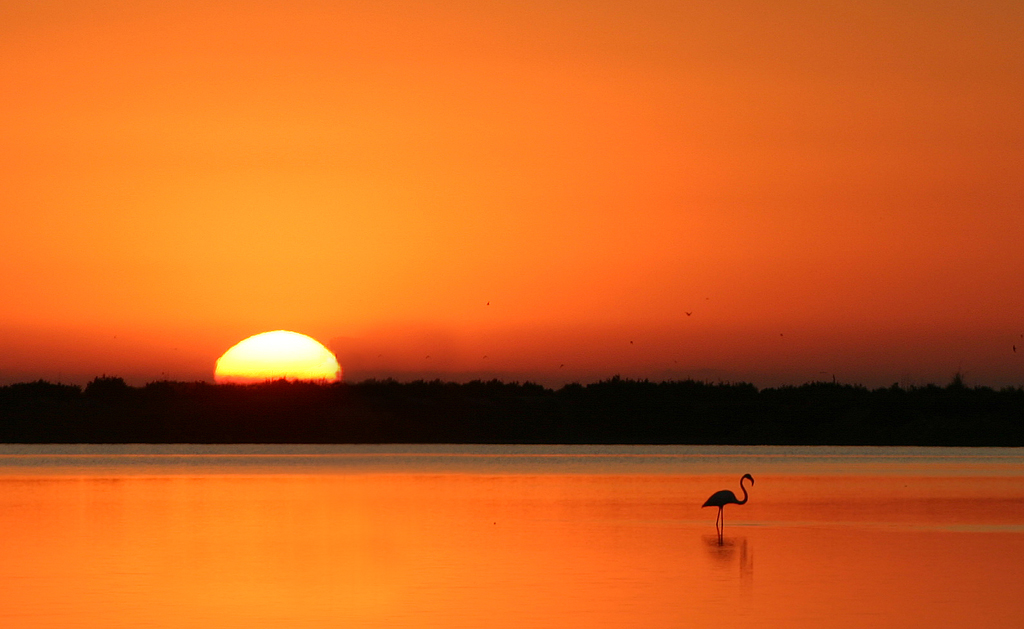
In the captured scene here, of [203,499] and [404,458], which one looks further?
[404,458]

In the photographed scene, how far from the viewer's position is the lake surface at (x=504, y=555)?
15.9m

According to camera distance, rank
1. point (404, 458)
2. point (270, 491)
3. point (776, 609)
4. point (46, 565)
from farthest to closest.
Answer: point (404, 458) < point (270, 491) < point (46, 565) < point (776, 609)

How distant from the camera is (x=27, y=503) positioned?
3192 centimetres

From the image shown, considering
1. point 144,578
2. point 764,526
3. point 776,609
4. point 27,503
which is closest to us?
point 776,609

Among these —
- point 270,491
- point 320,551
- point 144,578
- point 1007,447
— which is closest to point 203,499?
point 270,491

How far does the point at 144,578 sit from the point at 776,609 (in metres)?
7.92

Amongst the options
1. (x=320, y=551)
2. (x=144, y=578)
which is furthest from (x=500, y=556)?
(x=144, y=578)

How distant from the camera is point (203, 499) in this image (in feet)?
109

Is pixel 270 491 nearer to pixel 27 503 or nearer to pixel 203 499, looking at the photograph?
pixel 203 499

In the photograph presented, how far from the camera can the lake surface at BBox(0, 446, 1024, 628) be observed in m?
15.9

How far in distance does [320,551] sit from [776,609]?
8.14 meters

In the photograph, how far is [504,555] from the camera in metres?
21.3

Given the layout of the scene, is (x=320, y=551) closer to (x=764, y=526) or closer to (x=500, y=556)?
(x=500, y=556)

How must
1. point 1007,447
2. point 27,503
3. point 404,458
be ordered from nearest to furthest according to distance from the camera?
point 27,503
point 404,458
point 1007,447
